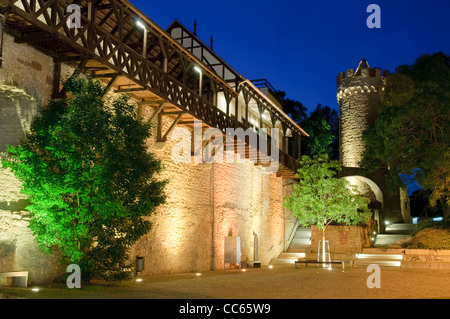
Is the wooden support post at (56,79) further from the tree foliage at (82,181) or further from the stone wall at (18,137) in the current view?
the tree foliage at (82,181)

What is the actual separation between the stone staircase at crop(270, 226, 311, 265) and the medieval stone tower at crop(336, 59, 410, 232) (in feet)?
28.2

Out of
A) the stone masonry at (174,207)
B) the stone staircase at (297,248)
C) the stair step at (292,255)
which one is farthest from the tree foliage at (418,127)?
the stair step at (292,255)

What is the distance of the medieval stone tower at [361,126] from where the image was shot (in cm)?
3491

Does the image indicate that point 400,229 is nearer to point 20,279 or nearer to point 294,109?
point 294,109

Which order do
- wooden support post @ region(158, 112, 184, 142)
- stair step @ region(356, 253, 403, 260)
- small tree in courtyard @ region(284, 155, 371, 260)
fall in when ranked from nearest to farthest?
wooden support post @ region(158, 112, 184, 142)
stair step @ region(356, 253, 403, 260)
small tree in courtyard @ region(284, 155, 371, 260)

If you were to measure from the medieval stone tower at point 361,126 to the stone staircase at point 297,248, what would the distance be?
8596 millimetres

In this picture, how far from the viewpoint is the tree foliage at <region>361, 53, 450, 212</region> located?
24281mm

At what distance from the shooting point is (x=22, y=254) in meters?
10.7

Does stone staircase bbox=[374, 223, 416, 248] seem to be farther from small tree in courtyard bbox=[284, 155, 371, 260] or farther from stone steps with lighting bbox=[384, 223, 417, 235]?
small tree in courtyard bbox=[284, 155, 371, 260]

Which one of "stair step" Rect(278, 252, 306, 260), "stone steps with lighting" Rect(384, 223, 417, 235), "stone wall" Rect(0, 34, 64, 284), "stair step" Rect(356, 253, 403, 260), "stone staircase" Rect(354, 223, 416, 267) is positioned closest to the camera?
"stone wall" Rect(0, 34, 64, 284)

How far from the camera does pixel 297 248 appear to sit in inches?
1057

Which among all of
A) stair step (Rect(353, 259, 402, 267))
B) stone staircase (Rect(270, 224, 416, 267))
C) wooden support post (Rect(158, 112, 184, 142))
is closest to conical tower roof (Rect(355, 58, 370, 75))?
stone staircase (Rect(270, 224, 416, 267))
